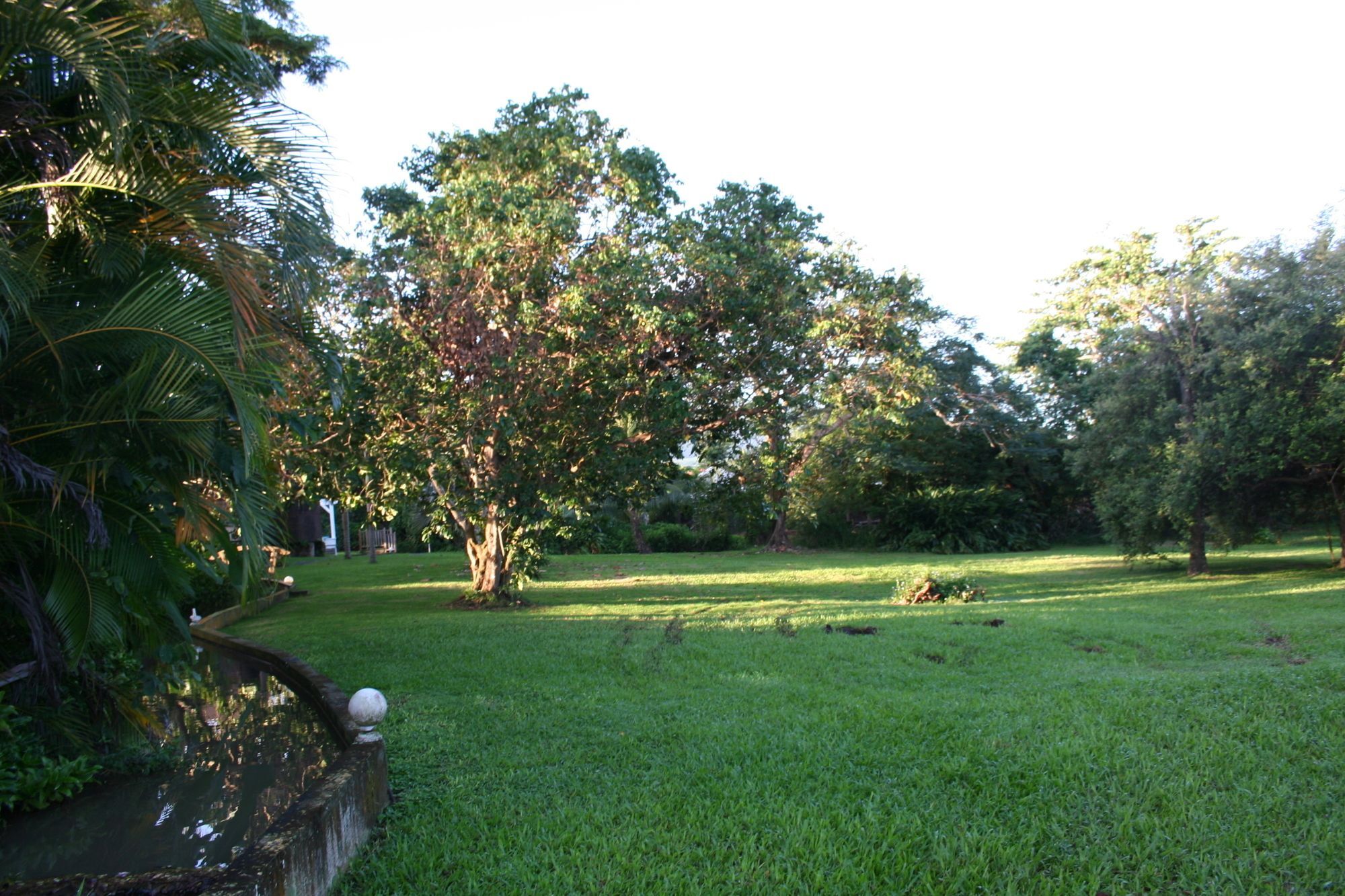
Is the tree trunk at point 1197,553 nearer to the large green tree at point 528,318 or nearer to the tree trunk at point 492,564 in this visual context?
the large green tree at point 528,318

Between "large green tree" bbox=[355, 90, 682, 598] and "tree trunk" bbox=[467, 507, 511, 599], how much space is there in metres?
1.08

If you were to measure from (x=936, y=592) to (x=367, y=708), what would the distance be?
1061 cm

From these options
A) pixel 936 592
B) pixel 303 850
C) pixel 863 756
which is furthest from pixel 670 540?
pixel 303 850

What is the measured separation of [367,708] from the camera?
4.78m

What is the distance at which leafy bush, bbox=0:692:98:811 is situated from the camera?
464 centimetres

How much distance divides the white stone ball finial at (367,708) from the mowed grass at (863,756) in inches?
16.6

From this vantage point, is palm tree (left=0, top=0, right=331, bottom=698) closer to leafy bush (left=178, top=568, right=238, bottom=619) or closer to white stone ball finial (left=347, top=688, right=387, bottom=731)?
white stone ball finial (left=347, top=688, right=387, bottom=731)

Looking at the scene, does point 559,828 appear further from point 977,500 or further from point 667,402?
point 977,500

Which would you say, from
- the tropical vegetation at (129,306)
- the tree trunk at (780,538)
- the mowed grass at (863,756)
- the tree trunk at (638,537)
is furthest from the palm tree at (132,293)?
the tree trunk at (638,537)

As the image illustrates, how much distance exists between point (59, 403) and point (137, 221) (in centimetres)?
110

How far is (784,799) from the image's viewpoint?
176 inches

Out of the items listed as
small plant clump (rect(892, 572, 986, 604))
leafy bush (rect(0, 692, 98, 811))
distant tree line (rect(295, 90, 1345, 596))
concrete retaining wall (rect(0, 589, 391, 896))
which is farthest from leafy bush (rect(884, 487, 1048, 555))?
leafy bush (rect(0, 692, 98, 811))

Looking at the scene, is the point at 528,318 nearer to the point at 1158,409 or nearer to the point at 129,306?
the point at 129,306

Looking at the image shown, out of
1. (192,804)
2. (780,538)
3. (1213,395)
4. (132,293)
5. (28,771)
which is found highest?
(1213,395)
